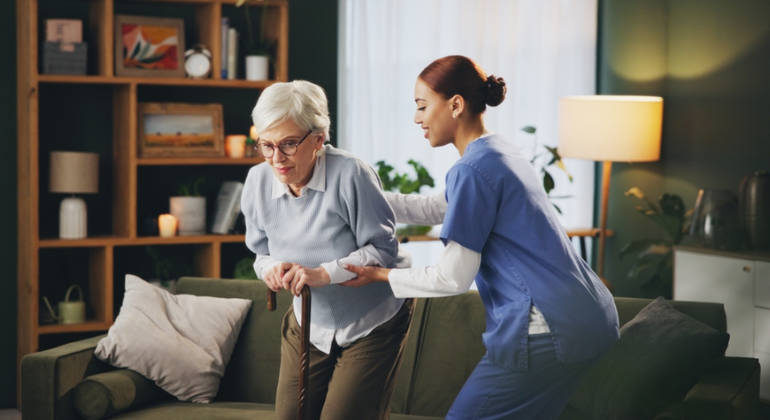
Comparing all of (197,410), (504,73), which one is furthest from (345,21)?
(197,410)

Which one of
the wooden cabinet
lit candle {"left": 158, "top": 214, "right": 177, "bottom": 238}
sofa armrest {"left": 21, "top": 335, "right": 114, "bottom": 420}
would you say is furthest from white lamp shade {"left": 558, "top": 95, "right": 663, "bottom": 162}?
sofa armrest {"left": 21, "top": 335, "right": 114, "bottom": 420}

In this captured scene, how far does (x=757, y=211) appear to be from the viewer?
3.64 meters

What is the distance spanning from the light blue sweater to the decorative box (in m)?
2.19

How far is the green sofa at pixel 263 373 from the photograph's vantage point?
8.27 ft

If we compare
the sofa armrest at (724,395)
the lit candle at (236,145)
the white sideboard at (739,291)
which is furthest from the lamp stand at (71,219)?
the white sideboard at (739,291)

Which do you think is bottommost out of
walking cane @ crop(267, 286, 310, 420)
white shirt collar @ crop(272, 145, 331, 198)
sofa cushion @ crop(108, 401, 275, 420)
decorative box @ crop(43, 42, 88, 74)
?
sofa cushion @ crop(108, 401, 275, 420)

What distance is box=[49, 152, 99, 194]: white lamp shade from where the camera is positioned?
148 inches

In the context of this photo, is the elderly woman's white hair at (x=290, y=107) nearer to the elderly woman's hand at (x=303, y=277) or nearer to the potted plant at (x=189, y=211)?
the elderly woman's hand at (x=303, y=277)

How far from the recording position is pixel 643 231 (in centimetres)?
503

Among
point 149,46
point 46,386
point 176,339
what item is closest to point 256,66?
point 149,46

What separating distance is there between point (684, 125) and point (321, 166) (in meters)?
3.44

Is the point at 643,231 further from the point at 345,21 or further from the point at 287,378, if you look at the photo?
the point at 287,378

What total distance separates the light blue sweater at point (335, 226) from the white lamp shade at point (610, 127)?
103 inches

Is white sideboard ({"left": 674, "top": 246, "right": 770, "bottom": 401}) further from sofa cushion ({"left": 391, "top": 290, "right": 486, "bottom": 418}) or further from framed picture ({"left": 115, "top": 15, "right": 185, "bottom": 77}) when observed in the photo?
framed picture ({"left": 115, "top": 15, "right": 185, "bottom": 77})
